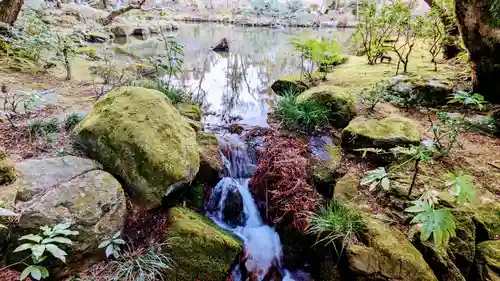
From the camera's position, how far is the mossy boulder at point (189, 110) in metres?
4.82

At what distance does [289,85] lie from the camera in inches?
259

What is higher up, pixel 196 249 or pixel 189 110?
pixel 189 110

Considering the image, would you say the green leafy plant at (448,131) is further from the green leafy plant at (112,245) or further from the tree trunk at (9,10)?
the tree trunk at (9,10)

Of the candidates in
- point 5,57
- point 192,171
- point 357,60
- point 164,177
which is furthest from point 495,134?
point 5,57

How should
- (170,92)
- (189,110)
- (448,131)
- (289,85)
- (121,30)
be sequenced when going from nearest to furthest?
1. (448,131)
2. (189,110)
3. (170,92)
4. (289,85)
5. (121,30)

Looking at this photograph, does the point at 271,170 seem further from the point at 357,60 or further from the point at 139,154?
the point at 357,60

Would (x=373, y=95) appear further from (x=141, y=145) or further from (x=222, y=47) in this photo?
(x=222, y=47)

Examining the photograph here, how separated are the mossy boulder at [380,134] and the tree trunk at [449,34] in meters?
4.03

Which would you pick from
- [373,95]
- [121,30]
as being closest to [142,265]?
[373,95]

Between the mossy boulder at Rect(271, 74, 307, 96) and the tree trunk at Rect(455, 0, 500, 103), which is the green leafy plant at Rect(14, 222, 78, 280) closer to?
the mossy boulder at Rect(271, 74, 307, 96)

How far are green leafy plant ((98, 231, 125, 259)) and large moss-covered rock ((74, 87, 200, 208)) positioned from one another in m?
0.48

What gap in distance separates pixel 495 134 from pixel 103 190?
4.81 metres

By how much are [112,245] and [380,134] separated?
10.6 feet

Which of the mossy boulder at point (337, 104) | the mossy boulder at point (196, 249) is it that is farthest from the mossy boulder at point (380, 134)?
the mossy boulder at point (196, 249)
